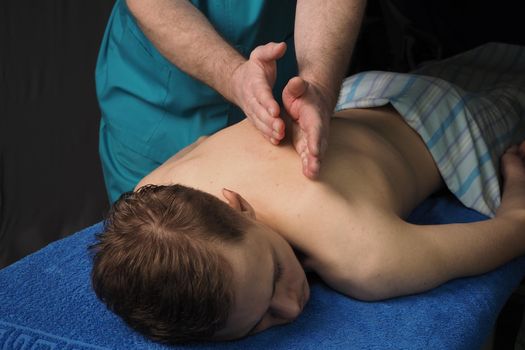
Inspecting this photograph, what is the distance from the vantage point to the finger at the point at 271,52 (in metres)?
0.92

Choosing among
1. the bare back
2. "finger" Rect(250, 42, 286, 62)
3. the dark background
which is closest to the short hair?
the bare back

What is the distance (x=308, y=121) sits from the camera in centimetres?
90

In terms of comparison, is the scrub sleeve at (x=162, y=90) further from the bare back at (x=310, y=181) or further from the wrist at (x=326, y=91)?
the wrist at (x=326, y=91)

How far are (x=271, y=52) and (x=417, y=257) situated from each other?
1.12ft

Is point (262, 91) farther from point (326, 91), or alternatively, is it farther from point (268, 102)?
point (326, 91)

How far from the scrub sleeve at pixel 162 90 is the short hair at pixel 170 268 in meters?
0.49

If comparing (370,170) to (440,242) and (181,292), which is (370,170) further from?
(181,292)

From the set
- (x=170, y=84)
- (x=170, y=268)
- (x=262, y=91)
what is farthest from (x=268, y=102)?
(x=170, y=84)

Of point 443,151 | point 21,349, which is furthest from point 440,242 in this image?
point 21,349

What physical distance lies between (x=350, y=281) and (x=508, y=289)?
0.92ft

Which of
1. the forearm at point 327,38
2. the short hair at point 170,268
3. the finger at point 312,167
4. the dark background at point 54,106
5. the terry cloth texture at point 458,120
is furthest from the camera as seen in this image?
the dark background at point 54,106

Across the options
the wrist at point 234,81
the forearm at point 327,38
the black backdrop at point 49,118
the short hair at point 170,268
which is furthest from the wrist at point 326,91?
the black backdrop at point 49,118

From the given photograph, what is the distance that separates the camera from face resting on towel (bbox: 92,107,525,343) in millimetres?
810

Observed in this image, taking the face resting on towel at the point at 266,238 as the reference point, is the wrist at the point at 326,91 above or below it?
above
